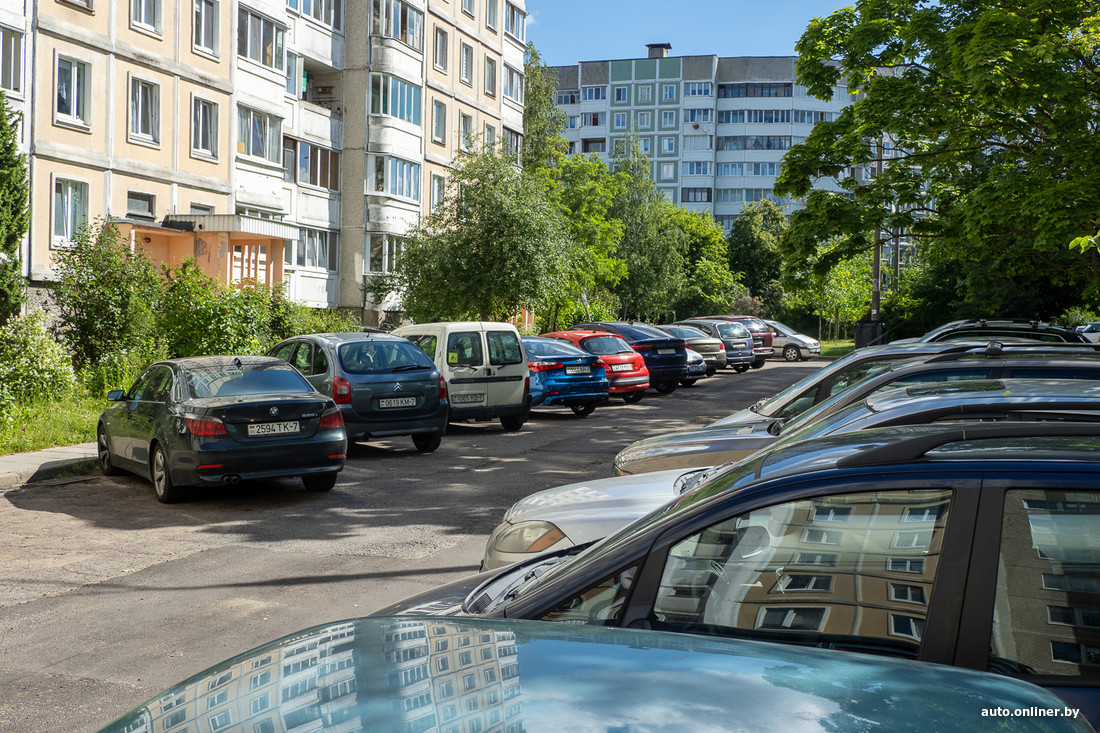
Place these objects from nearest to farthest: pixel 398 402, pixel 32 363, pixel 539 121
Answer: pixel 398 402, pixel 32 363, pixel 539 121

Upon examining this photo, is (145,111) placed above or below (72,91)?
above

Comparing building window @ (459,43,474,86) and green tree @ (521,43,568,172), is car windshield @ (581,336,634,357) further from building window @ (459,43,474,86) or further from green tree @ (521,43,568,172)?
green tree @ (521,43,568,172)

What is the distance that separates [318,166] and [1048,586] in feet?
122

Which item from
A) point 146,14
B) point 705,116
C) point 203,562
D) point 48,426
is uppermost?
point 705,116

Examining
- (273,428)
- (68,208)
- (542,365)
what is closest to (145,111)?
(68,208)

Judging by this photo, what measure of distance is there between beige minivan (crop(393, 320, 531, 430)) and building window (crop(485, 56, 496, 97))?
32426 mm

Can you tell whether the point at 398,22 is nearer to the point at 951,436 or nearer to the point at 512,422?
the point at 512,422

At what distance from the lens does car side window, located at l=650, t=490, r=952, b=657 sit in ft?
8.57

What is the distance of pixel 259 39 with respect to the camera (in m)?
32.3

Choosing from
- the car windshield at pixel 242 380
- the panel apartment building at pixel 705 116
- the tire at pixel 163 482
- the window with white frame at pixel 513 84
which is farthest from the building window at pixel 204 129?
the panel apartment building at pixel 705 116

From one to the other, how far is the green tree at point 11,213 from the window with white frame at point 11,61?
4.14 feet

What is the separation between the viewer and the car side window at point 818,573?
2.61m

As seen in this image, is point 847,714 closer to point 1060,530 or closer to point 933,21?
point 1060,530

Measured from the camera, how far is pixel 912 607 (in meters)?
2.60
